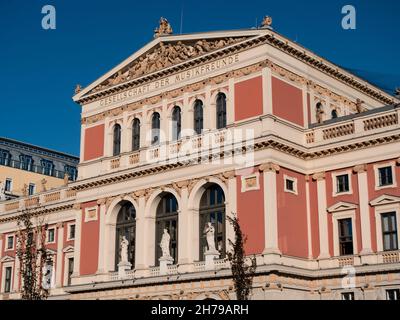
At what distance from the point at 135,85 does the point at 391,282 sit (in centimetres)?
2181

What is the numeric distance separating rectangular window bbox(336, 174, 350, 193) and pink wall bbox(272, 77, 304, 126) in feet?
14.3

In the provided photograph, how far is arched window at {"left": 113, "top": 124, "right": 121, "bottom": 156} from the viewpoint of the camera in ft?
155

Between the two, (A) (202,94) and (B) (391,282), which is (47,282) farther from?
(B) (391,282)

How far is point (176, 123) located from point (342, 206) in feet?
40.0

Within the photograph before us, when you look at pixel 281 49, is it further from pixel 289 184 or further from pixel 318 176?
pixel 289 184

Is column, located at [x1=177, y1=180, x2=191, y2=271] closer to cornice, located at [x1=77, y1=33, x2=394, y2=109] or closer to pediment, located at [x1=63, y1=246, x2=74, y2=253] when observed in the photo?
cornice, located at [x1=77, y1=33, x2=394, y2=109]

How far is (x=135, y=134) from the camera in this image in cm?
4638

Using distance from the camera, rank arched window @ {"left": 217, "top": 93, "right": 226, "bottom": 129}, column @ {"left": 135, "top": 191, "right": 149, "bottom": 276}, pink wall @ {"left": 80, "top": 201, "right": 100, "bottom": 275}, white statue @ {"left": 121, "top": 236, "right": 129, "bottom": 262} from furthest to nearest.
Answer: pink wall @ {"left": 80, "top": 201, "right": 100, "bottom": 275}, white statue @ {"left": 121, "top": 236, "right": 129, "bottom": 262}, column @ {"left": 135, "top": 191, "right": 149, "bottom": 276}, arched window @ {"left": 217, "top": 93, "right": 226, "bottom": 129}

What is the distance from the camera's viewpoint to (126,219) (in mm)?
45062

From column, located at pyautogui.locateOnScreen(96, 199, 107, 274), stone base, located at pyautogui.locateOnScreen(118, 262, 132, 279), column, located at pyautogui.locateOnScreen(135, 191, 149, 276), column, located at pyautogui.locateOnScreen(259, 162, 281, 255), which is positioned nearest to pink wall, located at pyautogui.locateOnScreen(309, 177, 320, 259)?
column, located at pyautogui.locateOnScreen(259, 162, 281, 255)

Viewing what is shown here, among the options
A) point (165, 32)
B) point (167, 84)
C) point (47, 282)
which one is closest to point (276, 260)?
point (167, 84)
